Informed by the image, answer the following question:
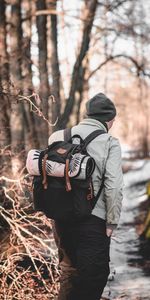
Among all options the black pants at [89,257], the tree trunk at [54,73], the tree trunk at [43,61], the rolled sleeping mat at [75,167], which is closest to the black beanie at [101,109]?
the rolled sleeping mat at [75,167]

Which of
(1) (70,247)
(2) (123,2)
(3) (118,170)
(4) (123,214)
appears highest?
(2) (123,2)

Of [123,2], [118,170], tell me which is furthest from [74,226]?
[123,2]

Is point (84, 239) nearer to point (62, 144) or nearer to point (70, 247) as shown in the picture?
point (70, 247)

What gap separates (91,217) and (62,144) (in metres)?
0.59

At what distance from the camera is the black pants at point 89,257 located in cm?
369

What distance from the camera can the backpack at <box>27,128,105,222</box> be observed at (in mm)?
3611

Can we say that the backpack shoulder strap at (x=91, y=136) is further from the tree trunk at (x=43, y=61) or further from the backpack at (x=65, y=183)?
the tree trunk at (x=43, y=61)

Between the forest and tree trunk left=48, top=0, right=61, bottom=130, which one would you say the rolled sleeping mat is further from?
tree trunk left=48, top=0, right=61, bottom=130

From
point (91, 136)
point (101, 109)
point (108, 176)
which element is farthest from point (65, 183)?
point (101, 109)

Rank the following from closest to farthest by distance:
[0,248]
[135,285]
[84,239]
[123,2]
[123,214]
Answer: [84,239] → [0,248] → [135,285] → [123,214] → [123,2]

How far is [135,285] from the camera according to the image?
6.47 metres

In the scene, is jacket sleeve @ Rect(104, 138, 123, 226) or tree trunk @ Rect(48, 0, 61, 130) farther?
tree trunk @ Rect(48, 0, 61, 130)

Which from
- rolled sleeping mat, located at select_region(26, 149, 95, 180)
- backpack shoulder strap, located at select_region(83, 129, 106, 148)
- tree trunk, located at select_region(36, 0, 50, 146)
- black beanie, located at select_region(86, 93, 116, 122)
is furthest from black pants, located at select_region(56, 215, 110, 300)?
tree trunk, located at select_region(36, 0, 50, 146)

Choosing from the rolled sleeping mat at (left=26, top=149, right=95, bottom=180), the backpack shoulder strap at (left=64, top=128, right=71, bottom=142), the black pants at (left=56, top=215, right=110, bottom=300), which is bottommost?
the black pants at (left=56, top=215, right=110, bottom=300)
